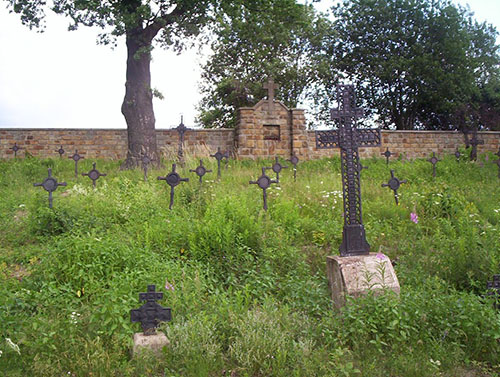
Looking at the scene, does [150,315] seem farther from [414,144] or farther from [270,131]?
[414,144]

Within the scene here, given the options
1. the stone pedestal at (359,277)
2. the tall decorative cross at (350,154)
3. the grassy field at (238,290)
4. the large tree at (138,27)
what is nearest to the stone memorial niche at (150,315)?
the grassy field at (238,290)

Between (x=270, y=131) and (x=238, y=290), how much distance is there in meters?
13.3

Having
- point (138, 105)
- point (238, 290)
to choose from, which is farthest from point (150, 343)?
point (138, 105)

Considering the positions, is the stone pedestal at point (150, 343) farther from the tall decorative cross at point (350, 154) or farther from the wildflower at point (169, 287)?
the tall decorative cross at point (350, 154)

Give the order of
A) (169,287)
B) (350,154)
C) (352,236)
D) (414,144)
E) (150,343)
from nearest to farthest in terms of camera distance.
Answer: (150,343), (169,287), (352,236), (350,154), (414,144)

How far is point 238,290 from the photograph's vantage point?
5.01 m

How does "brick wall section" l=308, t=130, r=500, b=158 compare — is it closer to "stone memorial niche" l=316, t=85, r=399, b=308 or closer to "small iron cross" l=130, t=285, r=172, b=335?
"stone memorial niche" l=316, t=85, r=399, b=308

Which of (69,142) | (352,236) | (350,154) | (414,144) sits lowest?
(352,236)

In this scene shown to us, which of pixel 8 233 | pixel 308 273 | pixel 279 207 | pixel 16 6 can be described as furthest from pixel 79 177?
pixel 308 273

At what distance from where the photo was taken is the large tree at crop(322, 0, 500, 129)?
2316 centimetres

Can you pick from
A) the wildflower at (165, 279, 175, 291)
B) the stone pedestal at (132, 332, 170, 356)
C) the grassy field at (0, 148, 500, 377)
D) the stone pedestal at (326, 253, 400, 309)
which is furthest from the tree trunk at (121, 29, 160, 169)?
the stone pedestal at (132, 332, 170, 356)

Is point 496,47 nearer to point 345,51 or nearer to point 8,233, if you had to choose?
point 345,51

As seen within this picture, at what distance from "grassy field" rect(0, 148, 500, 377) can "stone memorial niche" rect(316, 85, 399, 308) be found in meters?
0.26

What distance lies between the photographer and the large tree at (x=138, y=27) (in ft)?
44.3
